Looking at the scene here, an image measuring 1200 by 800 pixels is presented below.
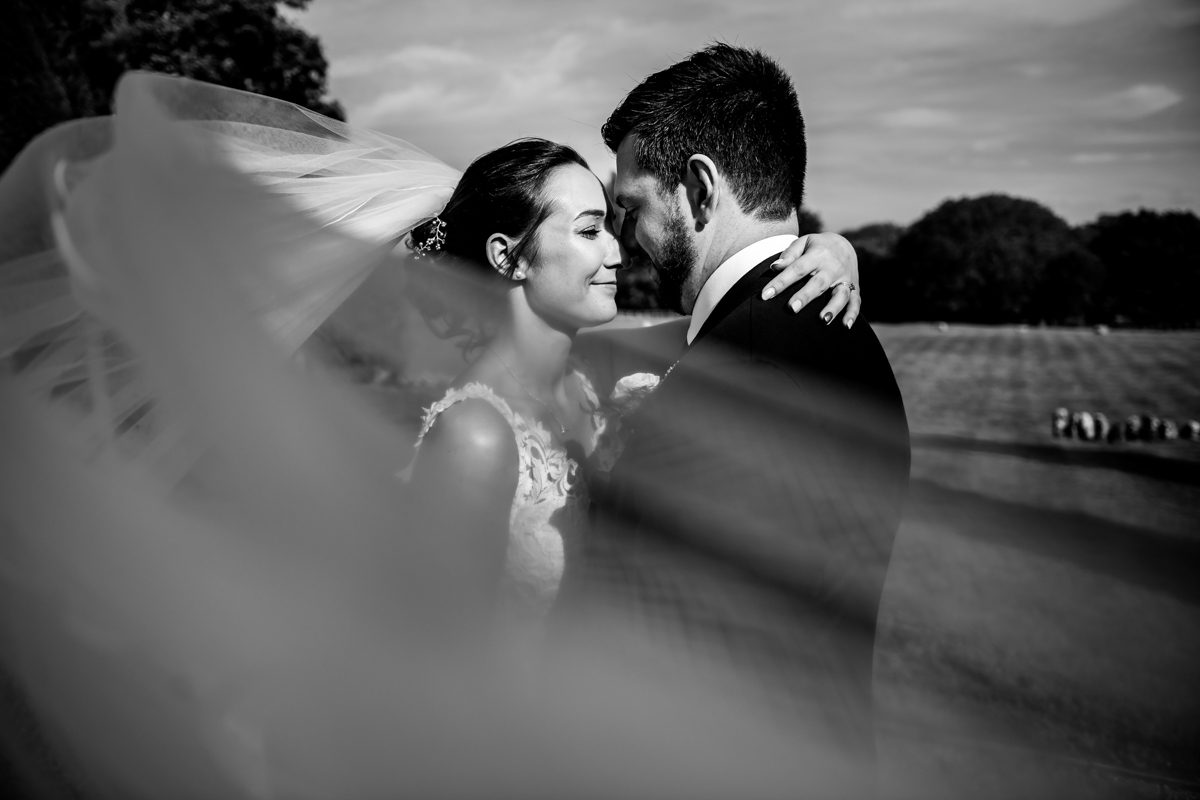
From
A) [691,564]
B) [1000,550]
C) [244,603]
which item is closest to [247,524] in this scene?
[244,603]

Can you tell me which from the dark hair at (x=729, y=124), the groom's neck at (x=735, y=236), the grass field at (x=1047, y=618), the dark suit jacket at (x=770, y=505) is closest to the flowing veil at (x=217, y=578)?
the dark suit jacket at (x=770, y=505)

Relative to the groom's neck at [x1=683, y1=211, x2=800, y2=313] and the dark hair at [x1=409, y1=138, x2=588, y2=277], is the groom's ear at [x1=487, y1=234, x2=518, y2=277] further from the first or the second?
the groom's neck at [x1=683, y1=211, x2=800, y2=313]

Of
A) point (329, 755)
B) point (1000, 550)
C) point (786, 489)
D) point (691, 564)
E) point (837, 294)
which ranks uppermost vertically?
point (837, 294)

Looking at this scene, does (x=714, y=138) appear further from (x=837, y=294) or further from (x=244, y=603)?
(x=244, y=603)

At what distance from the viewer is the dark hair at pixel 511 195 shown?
2.81m

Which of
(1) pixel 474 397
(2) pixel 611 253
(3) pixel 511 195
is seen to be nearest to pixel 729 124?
(2) pixel 611 253

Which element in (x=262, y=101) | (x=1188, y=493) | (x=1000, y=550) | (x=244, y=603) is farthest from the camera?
(x=1188, y=493)

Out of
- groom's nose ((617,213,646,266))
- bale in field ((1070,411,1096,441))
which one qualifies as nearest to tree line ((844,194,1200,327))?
bale in field ((1070,411,1096,441))

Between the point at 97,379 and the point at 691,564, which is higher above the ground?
the point at 97,379

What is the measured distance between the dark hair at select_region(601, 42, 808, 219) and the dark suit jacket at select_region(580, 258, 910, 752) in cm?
31

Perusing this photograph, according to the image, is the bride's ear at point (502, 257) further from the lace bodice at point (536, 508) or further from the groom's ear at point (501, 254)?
the lace bodice at point (536, 508)

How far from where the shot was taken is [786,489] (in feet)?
6.26

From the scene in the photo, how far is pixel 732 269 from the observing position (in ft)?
7.49

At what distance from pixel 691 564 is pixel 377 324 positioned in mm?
2383
